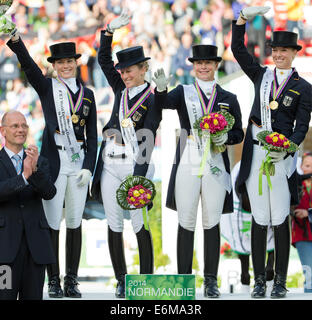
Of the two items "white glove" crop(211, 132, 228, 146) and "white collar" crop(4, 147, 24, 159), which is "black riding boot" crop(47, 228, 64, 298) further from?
"white glove" crop(211, 132, 228, 146)

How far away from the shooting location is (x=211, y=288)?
17.0 ft

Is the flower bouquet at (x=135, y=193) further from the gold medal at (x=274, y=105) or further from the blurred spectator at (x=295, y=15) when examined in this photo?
the blurred spectator at (x=295, y=15)

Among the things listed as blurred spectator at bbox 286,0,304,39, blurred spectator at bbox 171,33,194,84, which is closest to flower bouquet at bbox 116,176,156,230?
blurred spectator at bbox 286,0,304,39

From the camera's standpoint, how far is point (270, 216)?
5289 millimetres

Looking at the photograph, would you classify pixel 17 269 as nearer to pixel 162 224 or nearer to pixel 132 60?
pixel 132 60

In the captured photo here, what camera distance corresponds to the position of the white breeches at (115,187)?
211 inches

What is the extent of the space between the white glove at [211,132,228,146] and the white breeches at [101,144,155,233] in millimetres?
514

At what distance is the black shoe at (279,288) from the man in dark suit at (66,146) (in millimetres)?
1306

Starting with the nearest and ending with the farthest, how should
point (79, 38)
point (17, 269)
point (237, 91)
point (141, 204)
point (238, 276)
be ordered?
point (17, 269) < point (141, 204) < point (238, 276) < point (237, 91) < point (79, 38)

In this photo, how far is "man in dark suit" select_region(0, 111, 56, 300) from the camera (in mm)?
4586

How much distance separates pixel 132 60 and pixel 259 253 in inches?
61.5

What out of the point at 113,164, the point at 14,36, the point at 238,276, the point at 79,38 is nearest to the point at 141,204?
the point at 113,164

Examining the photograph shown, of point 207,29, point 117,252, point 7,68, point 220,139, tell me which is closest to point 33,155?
point 117,252

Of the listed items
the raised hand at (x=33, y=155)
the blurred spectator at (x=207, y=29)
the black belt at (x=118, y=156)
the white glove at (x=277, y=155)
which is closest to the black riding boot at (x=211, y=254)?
the white glove at (x=277, y=155)
